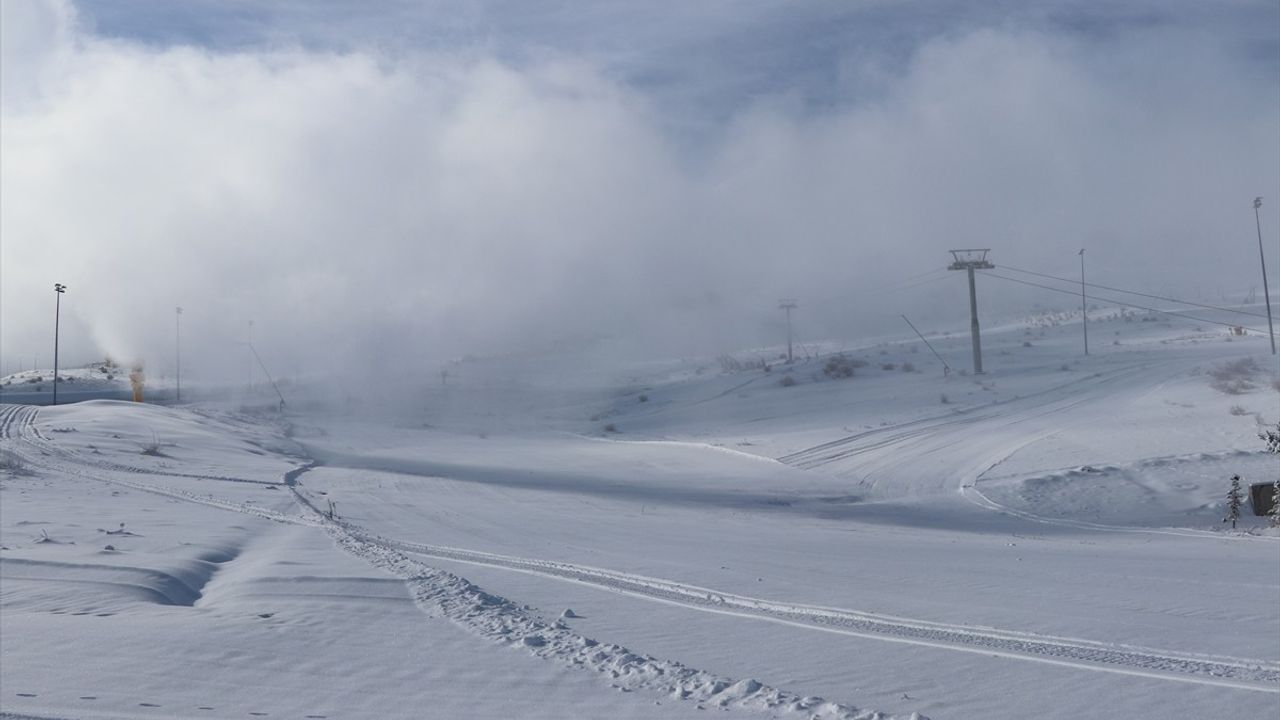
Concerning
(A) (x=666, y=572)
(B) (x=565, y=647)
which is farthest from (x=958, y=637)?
(A) (x=666, y=572)

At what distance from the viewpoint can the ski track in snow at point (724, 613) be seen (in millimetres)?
7953

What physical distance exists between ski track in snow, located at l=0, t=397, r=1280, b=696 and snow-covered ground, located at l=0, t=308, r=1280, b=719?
51mm

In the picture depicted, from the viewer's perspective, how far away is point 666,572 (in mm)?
14211

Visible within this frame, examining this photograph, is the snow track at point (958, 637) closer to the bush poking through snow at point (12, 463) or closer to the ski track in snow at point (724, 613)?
the ski track in snow at point (724, 613)

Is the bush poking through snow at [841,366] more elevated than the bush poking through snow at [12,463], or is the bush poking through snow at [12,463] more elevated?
the bush poking through snow at [841,366]

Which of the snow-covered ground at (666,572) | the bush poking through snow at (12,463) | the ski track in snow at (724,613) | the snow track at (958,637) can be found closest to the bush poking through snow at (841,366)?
the snow-covered ground at (666,572)

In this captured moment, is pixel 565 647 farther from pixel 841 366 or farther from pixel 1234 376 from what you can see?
pixel 841 366

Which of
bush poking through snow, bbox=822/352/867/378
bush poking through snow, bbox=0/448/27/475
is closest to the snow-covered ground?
bush poking through snow, bbox=0/448/27/475

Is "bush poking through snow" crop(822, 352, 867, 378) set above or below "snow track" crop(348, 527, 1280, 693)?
above

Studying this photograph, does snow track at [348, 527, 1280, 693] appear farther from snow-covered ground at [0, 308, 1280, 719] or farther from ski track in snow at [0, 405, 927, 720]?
ski track in snow at [0, 405, 927, 720]

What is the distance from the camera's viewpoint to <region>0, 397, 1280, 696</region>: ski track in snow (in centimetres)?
795

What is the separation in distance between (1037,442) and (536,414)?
3749cm

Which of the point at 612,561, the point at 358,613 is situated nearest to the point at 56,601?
the point at 358,613

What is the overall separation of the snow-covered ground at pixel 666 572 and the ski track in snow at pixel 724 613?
51 millimetres
